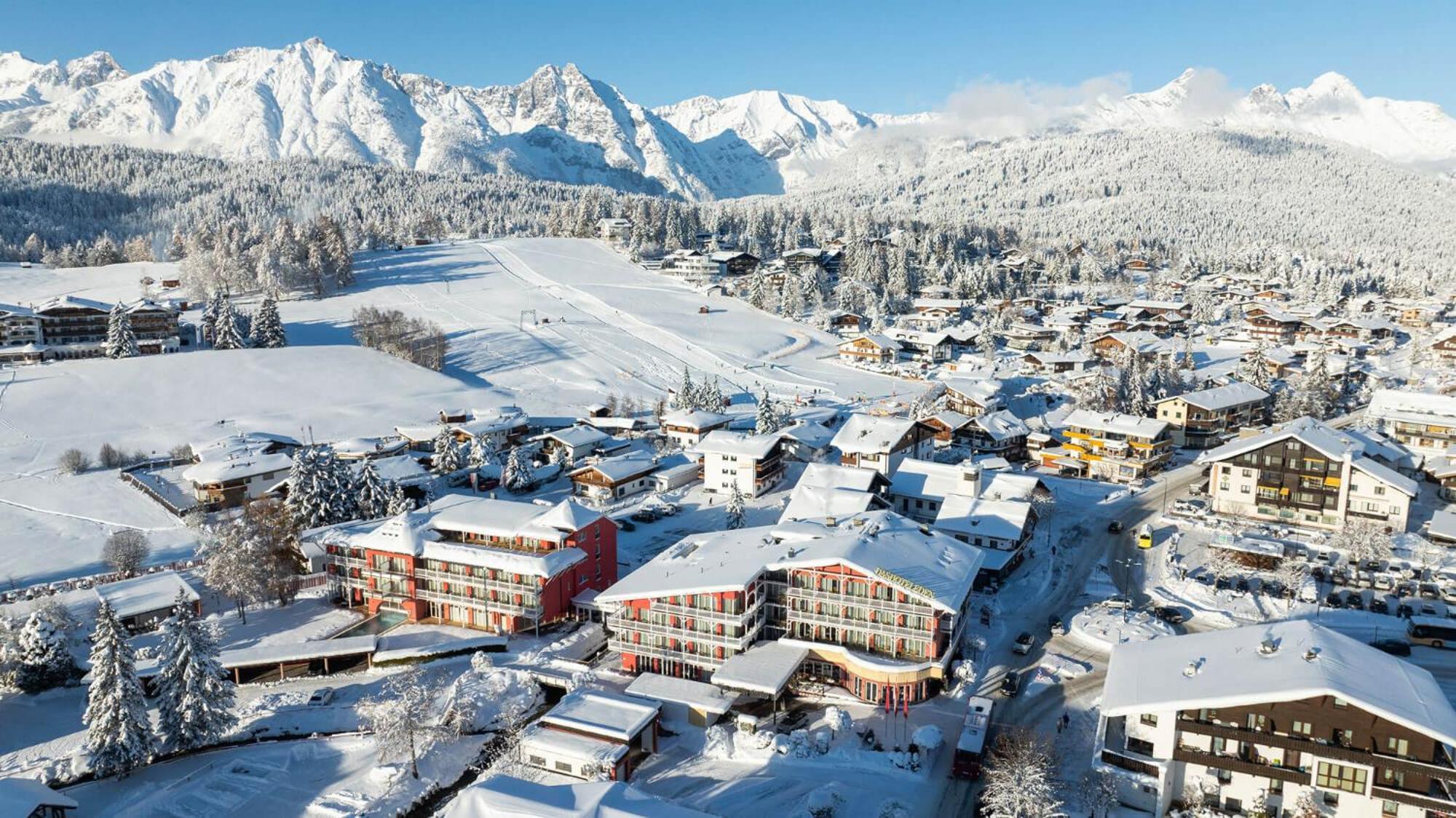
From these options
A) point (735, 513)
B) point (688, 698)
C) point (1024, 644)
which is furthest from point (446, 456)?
point (1024, 644)

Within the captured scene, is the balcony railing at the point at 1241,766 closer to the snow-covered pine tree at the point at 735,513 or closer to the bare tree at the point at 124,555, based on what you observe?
the snow-covered pine tree at the point at 735,513

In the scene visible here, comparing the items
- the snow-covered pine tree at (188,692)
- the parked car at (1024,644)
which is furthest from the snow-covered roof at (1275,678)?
the snow-covered pine tree at (188,692)

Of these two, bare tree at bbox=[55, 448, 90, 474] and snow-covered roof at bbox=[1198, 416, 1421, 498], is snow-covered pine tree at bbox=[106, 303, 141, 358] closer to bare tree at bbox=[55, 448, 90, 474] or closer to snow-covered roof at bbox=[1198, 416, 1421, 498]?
bare tree at bbox=[55, 448, 90, 474]

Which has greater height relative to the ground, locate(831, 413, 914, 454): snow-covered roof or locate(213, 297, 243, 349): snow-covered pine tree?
locate(213, 297, 243, 349): snow-covered pine tree

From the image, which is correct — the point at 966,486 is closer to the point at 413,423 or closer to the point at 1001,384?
the point at 1001,384

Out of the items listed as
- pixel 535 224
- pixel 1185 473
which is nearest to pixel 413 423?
pixel 1185 473

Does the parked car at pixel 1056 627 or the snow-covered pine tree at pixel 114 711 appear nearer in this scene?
the snow-covered pine tree at pixel 114 711

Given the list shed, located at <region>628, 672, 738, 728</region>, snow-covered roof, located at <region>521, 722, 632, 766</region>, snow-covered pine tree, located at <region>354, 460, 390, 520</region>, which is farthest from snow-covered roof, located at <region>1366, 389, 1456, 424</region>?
snow-covered pine tree, located at <region>354, 460, 390, 520</region>

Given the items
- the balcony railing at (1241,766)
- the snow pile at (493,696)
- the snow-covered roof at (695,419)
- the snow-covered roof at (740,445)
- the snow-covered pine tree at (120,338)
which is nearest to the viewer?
the balcony railing at (1241,766)
